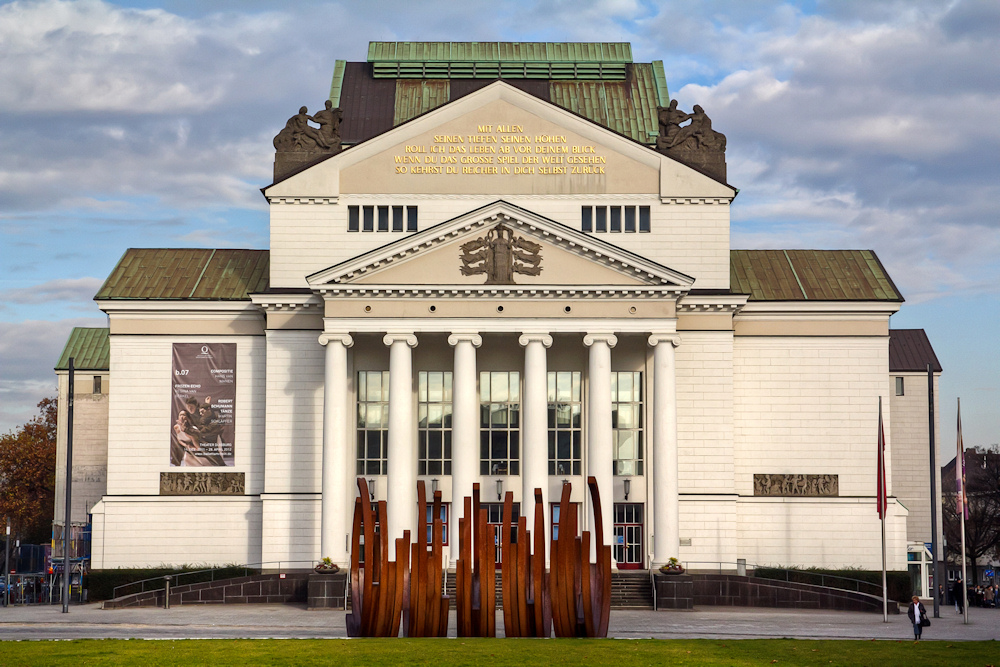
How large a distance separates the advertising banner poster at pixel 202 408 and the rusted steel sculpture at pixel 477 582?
97.0 feet

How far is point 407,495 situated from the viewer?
190 feet

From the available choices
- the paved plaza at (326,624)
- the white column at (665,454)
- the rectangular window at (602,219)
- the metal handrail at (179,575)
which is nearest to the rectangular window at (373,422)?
the metal handrail at (179,575)

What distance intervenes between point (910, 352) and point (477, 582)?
168 ft

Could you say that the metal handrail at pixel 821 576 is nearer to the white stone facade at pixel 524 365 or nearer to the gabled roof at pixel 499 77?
the white stone facade at pixel 524 365

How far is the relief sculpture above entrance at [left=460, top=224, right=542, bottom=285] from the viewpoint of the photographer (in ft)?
193

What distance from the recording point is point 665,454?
5847 cm

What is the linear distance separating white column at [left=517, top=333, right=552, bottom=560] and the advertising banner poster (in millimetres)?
15541

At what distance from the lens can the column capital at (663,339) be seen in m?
58.8

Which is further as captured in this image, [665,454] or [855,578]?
[855,578]

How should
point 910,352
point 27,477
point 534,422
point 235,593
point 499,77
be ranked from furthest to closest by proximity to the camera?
1. point 27,477
2. point 910,352
3. point 499,77
4. point 534,422
5. point 235,593

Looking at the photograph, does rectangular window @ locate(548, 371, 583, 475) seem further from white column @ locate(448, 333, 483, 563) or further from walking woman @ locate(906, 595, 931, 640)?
walking woman @ locate(906, 595, 931, 640)

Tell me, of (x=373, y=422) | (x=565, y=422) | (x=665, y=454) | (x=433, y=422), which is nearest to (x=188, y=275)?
(x=373, y=422)

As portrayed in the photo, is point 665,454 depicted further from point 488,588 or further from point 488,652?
point 488,652

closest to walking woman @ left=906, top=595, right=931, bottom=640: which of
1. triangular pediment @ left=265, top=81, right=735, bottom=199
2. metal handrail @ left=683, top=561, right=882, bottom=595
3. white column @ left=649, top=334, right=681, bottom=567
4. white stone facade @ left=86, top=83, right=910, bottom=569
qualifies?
white column @ left=649, top=334, right=681, bottom=567
